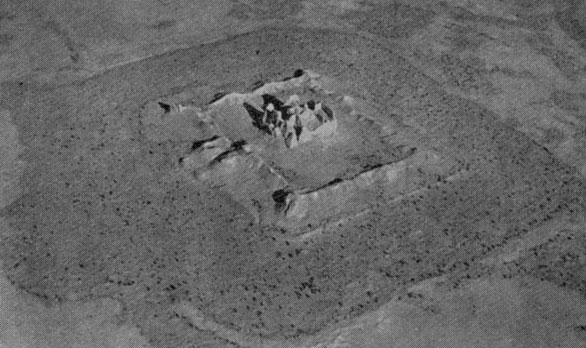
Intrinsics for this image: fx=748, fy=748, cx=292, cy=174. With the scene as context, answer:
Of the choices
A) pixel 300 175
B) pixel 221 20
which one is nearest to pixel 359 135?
pixel 300 175

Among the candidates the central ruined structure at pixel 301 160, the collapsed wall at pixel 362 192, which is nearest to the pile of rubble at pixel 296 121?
the central ruined structure at pixel 301 160

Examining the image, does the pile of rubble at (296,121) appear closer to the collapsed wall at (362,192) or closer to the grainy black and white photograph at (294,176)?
the grainy black and white photograph at (294,176)

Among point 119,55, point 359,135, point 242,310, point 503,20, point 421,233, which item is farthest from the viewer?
point 503,20

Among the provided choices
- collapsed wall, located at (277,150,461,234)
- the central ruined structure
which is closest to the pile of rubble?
the central ruined structure

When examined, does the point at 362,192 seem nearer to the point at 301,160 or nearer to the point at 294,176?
the point at 294,176

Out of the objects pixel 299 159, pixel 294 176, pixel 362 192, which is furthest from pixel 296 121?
pixel 362 192

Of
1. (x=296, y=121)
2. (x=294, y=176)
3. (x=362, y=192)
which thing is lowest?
(x=362, y=192)

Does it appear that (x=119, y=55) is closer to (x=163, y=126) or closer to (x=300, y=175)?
(x=163, y=126)

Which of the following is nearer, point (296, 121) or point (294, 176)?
point (294, 176)
